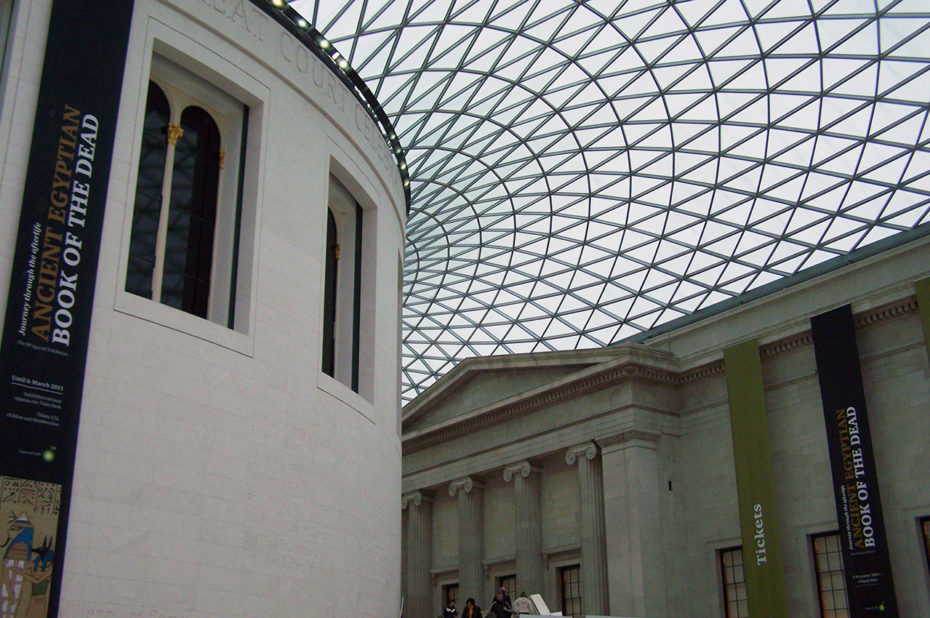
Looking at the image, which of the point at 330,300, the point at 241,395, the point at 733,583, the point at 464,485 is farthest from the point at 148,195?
the point at 464,485

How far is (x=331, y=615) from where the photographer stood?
69.8 ft

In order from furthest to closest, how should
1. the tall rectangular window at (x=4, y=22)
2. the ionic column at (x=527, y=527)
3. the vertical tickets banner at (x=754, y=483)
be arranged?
the ionic column at (x=527, y=527)
the vertical tickets banner at (x=754, y=483)
the tall rectangular window at (x=4, y=22)

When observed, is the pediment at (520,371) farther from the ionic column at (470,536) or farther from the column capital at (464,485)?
the ionic column at (470,536)

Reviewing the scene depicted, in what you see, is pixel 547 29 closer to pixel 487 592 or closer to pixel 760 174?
pixel 760 174

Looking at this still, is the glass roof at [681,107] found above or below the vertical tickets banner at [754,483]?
above

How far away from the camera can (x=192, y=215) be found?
68.9ft

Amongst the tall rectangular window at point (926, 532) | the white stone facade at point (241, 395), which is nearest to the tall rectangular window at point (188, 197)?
the white stone facade at point (241, 395)

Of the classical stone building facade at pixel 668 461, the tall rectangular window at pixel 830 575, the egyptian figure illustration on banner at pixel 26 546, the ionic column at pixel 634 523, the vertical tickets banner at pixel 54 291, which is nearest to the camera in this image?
the egyptian figure illustration on banner at pixel 26 546

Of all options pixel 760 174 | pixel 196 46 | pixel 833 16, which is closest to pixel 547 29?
pixel 833 16

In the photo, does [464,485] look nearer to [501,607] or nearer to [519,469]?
[519,469]

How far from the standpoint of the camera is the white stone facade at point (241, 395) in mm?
16500

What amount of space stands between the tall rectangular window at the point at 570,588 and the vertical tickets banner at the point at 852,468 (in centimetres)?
1297

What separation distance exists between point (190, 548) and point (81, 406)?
345 centimetres

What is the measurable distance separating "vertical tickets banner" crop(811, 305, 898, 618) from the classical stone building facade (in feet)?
2.49
